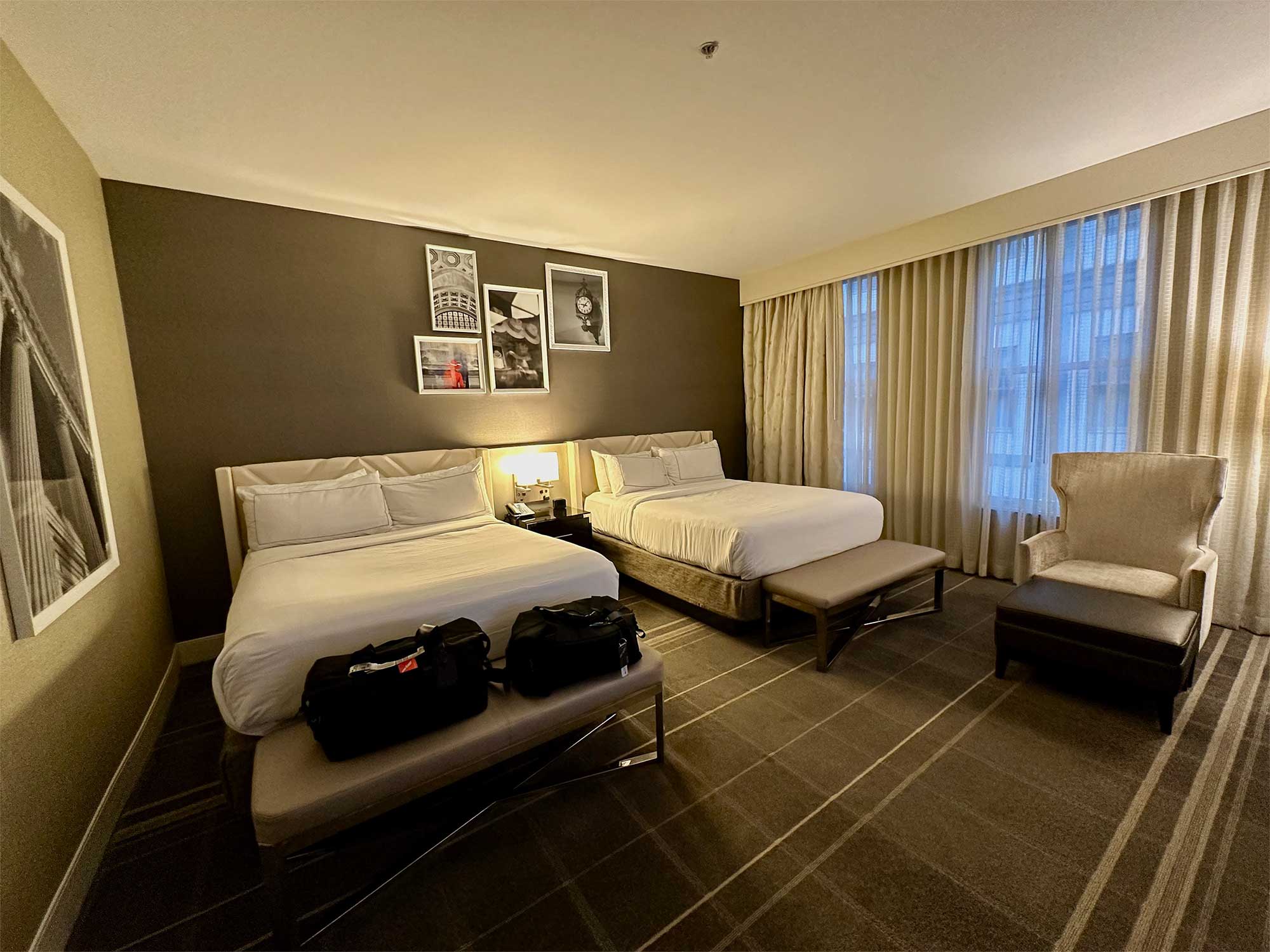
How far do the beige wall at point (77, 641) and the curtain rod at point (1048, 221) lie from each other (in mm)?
4968

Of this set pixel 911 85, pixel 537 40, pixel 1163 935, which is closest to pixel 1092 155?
pixel 911 85

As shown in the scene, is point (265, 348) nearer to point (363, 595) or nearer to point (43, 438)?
point (43, 438)

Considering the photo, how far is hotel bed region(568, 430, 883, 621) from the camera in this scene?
9.88 feet

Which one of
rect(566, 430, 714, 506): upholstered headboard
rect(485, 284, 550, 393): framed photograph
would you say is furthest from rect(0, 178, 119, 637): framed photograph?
rect(566, 430, 714, 506): upholstered headboard

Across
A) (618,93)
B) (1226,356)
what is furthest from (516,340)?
(1226,356)

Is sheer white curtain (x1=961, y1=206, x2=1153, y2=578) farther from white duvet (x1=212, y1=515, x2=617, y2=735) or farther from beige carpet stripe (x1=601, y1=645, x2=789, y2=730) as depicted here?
white duvet (x1=212, y1=515, x2=617, y2=735)

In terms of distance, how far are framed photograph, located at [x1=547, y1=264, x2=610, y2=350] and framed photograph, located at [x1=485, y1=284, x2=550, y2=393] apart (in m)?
0.14

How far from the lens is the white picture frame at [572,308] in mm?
4383

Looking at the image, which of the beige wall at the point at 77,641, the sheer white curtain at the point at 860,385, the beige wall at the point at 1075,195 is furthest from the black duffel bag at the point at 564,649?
the sheer white curtain at the point at 860,385

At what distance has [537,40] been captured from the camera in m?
1.89

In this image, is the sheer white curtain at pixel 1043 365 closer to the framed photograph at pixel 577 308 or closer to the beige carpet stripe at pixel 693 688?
the beige carpet stripe at pixel 693 688

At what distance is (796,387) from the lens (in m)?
5.18

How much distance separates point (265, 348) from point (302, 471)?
821 millimetres

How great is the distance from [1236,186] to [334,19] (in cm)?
449
